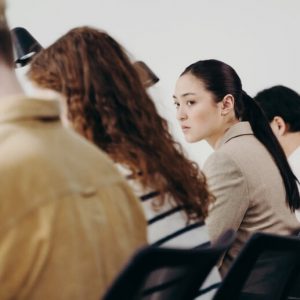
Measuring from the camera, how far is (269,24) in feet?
17.2

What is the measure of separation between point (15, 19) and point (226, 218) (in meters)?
3.06

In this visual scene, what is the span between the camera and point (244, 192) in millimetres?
2480

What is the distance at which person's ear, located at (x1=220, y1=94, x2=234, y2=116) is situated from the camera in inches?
111

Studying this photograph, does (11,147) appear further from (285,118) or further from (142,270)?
(285,118)

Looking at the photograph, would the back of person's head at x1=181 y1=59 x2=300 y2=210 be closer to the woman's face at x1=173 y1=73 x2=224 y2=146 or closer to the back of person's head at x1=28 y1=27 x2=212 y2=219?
the woman's face at x1=173 y1=73 x2=224 y2=146

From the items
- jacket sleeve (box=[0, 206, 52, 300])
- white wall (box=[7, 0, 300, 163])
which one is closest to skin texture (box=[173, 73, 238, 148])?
jacket sleeve (box=[0, 206, 52, 300])

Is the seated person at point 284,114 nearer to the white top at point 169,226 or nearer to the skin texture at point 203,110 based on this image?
the skin texture at point 203,110

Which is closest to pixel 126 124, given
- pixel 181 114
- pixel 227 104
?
pixel 227 104

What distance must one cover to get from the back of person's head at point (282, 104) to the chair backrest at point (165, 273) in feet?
7.71

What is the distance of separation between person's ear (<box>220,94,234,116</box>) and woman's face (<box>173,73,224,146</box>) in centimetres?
1

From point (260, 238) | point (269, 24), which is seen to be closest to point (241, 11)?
point (269, 24)

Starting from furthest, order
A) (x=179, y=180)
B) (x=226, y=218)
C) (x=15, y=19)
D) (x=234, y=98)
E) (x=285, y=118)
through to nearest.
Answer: (x=15, y=19) → (x=285, y=118) → (x=234, y=98) → (x=226, y=218) → (x=179, y=180)

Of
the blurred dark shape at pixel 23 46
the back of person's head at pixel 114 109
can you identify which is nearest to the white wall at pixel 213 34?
the blurred dark shape at pixel 23 46

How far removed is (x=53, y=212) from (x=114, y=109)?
2.03ft
